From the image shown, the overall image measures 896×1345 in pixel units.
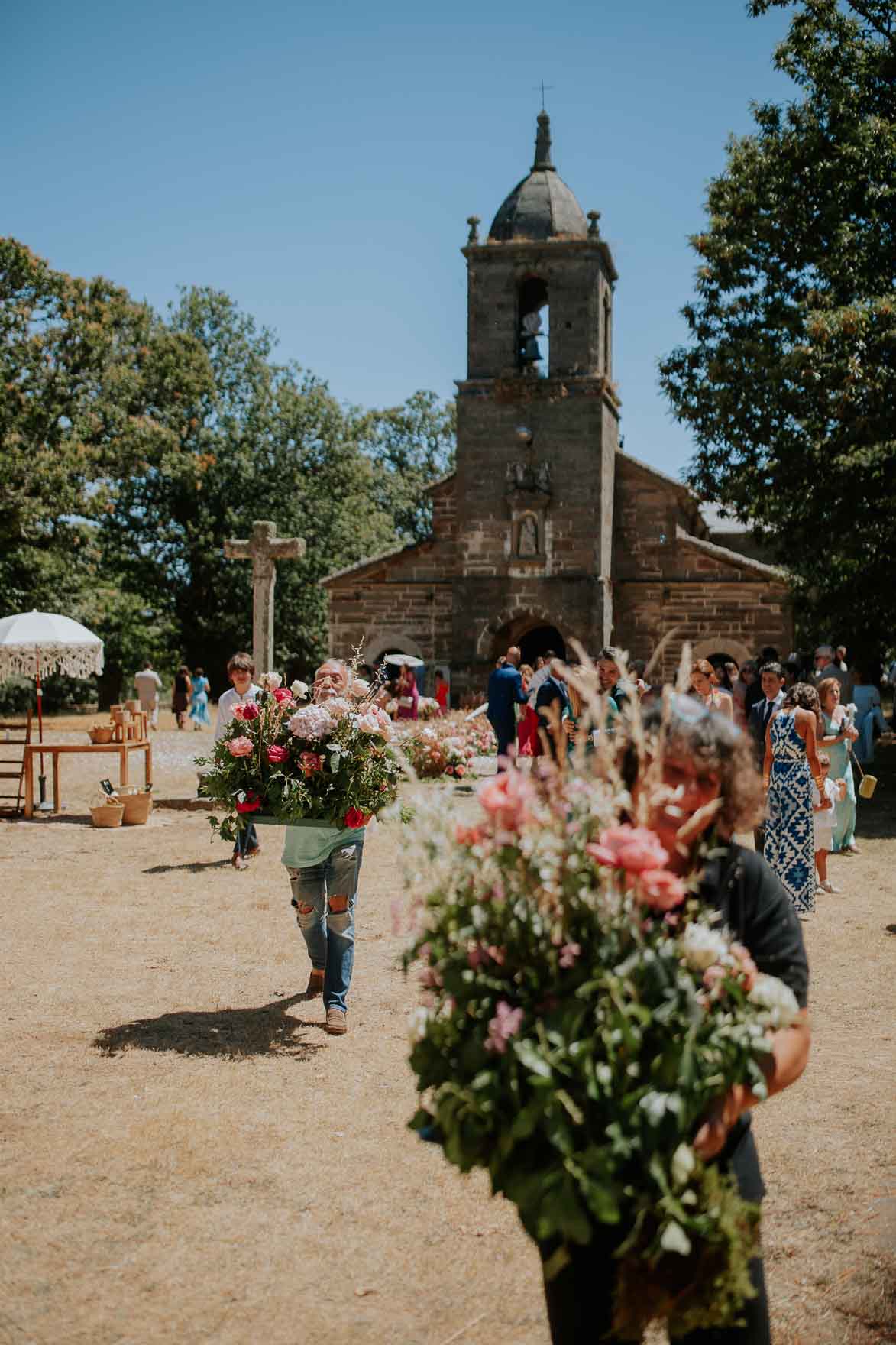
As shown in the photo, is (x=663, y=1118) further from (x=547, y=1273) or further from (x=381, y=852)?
(x=381, y=852)

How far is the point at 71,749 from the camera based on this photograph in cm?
1387

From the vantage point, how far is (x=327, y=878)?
629 centimetres

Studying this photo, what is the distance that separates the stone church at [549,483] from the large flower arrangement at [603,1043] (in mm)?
24498

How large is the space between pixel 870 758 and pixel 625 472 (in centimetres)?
1187

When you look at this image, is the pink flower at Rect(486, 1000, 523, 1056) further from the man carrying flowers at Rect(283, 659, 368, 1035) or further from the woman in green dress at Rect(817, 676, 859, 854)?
the woman in green dress at Rect(817, 676, 859, 854)

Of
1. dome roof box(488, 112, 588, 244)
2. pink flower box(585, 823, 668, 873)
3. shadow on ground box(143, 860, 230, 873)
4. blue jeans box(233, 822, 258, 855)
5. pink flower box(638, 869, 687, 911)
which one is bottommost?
shadow on ground box(143, 860, 230, 873)

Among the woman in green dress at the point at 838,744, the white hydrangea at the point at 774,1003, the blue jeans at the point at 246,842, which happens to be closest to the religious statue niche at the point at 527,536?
the woman in green dress at the point at 838,744

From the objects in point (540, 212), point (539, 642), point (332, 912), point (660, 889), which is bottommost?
point (332, 912)

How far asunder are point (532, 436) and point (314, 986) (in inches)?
863

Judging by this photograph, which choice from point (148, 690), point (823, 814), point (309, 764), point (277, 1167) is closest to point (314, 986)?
point (309, 764)

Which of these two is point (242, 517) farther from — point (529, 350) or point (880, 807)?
point (880, 807)

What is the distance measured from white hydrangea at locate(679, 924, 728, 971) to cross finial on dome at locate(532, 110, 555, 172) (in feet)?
94.8

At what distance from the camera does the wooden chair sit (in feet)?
47.0

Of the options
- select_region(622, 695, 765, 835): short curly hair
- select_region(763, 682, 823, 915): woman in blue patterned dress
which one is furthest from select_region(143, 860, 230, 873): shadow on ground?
select_region(622, 695, 765, 835): short curly hair
